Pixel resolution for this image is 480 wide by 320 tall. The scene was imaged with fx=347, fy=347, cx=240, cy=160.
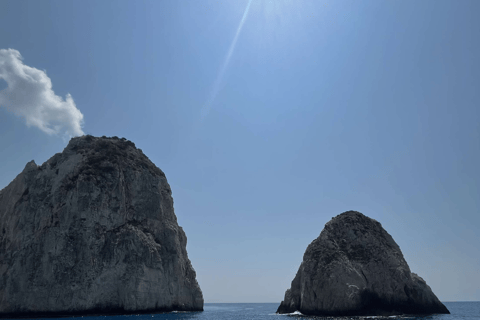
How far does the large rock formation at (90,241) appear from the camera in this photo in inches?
2281

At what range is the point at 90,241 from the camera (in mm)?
62312

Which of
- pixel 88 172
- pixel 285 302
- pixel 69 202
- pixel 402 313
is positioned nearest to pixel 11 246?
pixel 69 202

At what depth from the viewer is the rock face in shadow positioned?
2160 inches

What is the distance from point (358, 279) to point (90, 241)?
4670 centimetres

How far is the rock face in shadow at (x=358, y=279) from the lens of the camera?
54.9 m

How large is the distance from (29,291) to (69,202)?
51.6ft

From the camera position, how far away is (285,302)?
225ft

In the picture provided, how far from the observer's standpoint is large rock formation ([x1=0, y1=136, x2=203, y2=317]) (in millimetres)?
57938

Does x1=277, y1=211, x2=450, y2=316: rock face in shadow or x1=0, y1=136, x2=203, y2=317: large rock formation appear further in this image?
x1=0, y1=136, x2=203, y2=317: large rock formation

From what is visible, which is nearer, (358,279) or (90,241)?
(358,279)

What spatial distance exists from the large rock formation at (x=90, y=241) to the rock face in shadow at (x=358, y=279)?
88.9 ft

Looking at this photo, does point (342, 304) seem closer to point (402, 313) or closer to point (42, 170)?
point (402, 313)

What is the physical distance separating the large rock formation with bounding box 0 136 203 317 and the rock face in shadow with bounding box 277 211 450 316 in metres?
27.1

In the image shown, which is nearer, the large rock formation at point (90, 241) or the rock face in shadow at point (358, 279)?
the rock face in shadow at point (358, 279)
